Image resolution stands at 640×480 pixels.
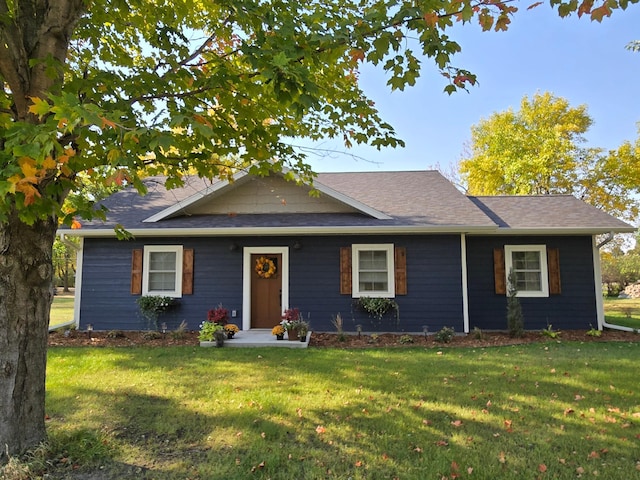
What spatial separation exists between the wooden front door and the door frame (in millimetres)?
151

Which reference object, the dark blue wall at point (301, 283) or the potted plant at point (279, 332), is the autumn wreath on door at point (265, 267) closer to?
the dark blue wall at point (301, 283)

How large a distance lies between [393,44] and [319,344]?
6.64 meters

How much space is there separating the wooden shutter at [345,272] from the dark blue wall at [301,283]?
11cm

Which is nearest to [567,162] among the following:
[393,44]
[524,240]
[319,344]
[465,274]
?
[524,240]

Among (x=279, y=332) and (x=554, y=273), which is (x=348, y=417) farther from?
(x=554, y=273)

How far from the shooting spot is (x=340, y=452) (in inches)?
133

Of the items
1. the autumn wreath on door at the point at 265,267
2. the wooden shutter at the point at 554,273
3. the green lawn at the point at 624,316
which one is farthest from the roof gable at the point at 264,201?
the green lawn at the point at 624,316

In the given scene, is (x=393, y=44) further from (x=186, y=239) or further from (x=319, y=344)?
(x=186, y=239)

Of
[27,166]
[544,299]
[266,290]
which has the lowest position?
[544,299]

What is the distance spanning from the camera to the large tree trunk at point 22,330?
10.0ft

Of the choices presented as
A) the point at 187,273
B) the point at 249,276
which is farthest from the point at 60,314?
the point at 249,276

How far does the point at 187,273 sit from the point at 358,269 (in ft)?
13.9

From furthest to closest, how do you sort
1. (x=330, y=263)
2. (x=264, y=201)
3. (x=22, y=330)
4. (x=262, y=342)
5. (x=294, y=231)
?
(x=264, y=201)
(x=330, y=263)
(x=294, y=231)
(x=262, y=342)
(x=22, y=330)

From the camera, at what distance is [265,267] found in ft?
32.4
